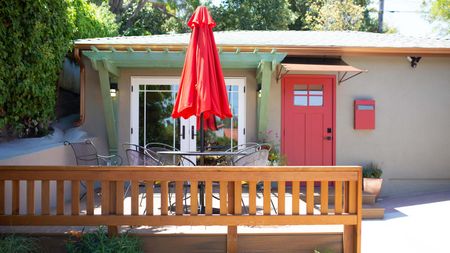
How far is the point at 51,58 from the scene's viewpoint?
6191 millimetres

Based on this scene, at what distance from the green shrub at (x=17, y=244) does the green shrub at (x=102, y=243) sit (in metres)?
0.32

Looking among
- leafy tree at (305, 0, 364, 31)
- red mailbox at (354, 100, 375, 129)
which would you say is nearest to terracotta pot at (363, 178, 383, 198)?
red mailbox at (354, 100, 375, 129)

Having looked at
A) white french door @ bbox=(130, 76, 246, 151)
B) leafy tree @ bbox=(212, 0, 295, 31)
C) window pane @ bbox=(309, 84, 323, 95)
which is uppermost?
leafy tree @ bbox=(212, 0, 295, 31)

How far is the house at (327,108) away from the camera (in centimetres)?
806

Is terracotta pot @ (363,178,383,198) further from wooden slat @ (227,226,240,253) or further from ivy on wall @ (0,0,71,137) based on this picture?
ivy on wall @ (0,0,71,137)

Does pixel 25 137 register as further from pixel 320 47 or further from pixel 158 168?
pixel 320 47

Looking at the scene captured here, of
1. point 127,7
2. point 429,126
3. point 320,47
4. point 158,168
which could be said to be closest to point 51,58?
point 158,168

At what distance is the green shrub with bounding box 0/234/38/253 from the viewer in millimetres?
3727

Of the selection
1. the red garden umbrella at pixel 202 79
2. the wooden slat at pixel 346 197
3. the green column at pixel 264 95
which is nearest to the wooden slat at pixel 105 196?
the red garden umbrella at pixel 202 79

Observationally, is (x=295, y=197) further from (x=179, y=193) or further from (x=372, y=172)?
(x=372, y=172)

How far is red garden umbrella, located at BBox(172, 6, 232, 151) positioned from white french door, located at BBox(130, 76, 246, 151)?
299 centimetres

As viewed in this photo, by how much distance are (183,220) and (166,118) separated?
14.1 ft

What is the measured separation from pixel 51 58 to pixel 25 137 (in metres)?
1.34

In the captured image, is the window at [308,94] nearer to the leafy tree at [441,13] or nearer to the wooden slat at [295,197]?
the wooden slat at [295,197]
